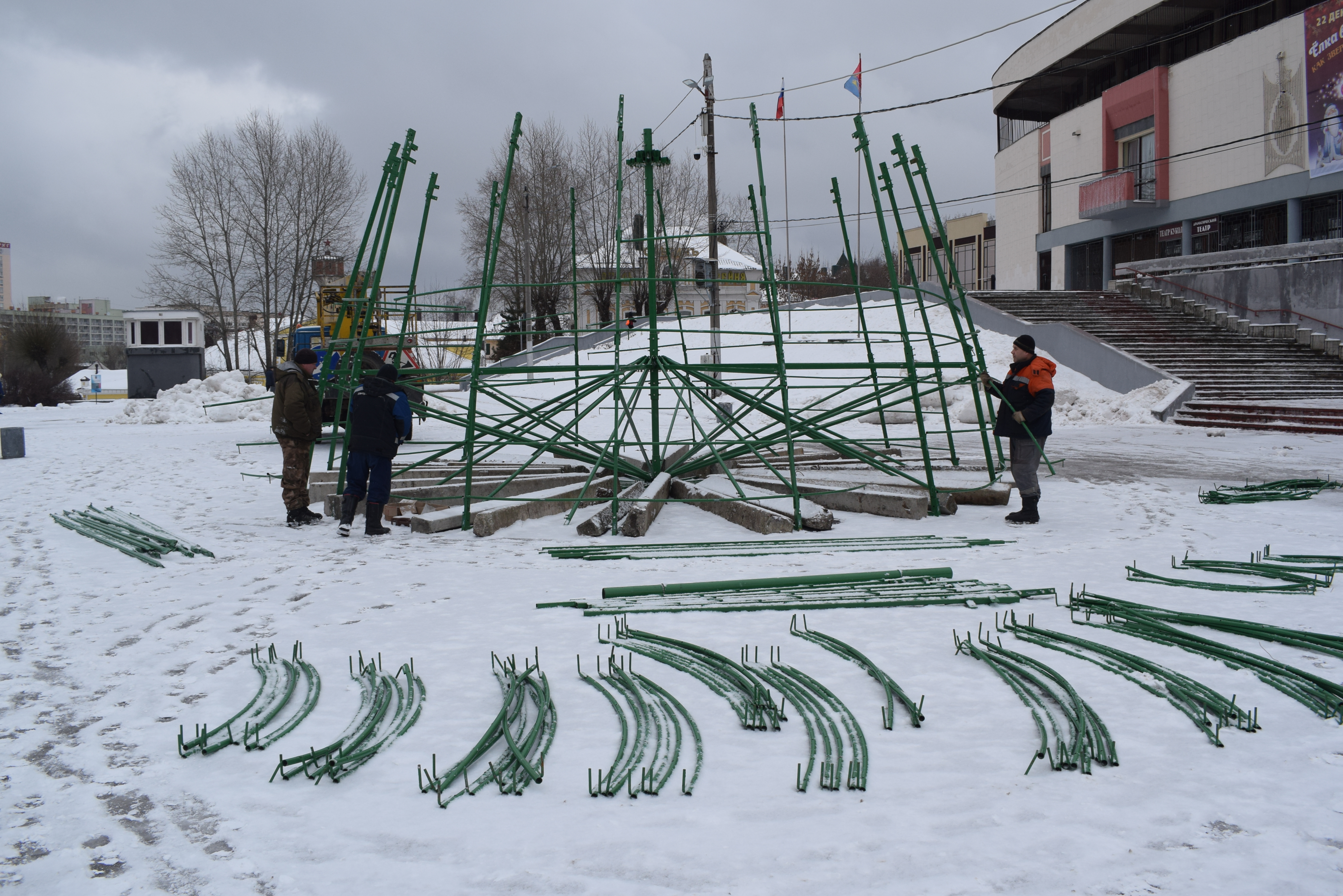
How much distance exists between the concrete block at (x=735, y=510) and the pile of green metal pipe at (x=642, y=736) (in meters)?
3.57

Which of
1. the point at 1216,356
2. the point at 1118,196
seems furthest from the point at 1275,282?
the point at 1118,196

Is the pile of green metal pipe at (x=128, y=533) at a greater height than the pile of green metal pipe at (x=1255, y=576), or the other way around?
the pile of green metal pipe at (x=128, y=533)

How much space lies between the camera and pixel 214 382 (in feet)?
86.3

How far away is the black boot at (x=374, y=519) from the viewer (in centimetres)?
802

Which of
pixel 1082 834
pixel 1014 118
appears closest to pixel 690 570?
pixel 1082 834

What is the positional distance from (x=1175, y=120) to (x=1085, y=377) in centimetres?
1624

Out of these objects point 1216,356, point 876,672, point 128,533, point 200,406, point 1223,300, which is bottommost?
point 876,672

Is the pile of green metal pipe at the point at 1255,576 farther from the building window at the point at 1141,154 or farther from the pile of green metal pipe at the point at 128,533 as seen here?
the building window at the point at 1141,154

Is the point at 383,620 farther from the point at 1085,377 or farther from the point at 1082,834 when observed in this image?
the point at 1085,377

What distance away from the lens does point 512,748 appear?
132 inches

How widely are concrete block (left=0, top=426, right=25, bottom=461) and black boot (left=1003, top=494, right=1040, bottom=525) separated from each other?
52.0 feet

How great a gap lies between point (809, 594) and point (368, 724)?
9.59 feet

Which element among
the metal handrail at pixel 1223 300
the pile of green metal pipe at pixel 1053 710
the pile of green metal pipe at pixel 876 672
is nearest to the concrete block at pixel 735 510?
the pile of green metal pipe at pixel 876 672

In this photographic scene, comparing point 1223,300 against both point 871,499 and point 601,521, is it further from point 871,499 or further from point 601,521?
point 601,521
